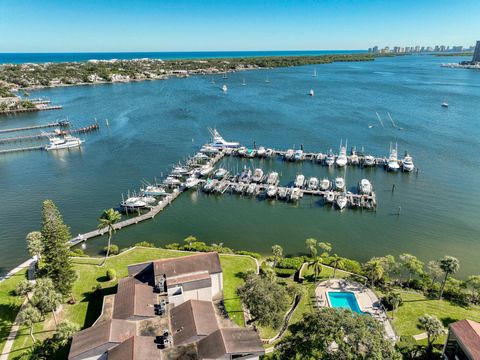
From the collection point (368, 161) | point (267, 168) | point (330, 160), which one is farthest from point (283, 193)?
point (368, 161)

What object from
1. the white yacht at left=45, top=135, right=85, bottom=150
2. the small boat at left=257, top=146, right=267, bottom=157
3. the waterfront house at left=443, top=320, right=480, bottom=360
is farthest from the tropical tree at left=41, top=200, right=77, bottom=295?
the white yacht at left=45, top=135, right=85, bottom=150

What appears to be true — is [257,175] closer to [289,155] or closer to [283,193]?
[283,193]

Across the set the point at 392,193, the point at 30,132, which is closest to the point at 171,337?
the point at 392,193

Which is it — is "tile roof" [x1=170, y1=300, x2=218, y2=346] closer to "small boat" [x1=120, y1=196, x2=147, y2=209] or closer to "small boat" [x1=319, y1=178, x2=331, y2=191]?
"small boat" [x1=120, y1=196, x2=147, y2=209]

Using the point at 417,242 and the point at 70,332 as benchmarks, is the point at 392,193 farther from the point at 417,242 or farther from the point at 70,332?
the point at 70,332

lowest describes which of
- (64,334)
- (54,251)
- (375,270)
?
(64,334)

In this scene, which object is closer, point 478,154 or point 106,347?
point 106,347
